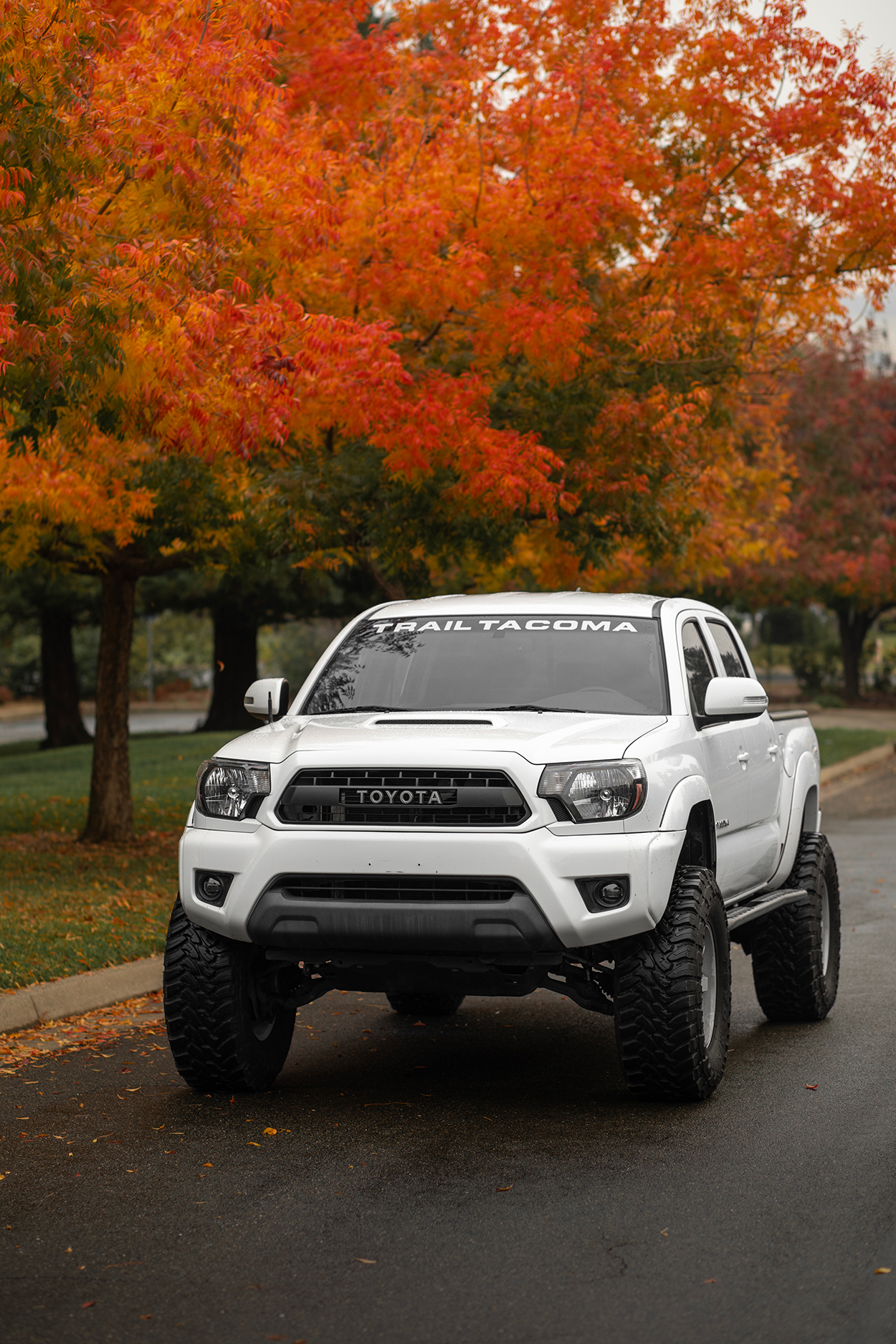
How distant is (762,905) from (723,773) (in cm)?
73

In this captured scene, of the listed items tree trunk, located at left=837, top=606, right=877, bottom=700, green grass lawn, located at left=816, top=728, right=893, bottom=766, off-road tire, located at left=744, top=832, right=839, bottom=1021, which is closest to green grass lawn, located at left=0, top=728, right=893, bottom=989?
green grass lawn, located at left=816, top=728, right=893, bottom=766

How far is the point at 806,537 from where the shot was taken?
129 ft

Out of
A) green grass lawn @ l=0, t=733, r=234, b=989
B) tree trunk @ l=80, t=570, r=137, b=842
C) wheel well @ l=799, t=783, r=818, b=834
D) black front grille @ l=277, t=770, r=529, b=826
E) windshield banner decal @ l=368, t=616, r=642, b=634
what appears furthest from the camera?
tree trunk @ l=80, t=570, r=137, b=842

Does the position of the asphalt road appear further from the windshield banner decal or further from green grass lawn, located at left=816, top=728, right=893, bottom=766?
green grass lawn, located at left=816, top=728, right=893, bottom=766

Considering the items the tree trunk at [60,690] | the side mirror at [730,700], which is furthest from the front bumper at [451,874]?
the tree trunk at [60,690]

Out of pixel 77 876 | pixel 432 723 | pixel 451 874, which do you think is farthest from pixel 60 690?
pixel 451 874

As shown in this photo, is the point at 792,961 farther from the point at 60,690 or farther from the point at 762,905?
the point at 60,690

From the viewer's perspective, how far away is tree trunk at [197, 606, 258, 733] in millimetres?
30422

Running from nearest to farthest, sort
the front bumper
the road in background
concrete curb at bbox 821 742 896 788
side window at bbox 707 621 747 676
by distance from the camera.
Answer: the front bumper
side window at bbox 707 621 747 676
concrete curb at bbox 821 742 896 788
the road in background

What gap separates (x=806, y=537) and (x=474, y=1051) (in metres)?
33.2

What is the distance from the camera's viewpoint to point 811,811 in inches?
354

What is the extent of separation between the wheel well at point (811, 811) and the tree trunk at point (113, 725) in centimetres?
767

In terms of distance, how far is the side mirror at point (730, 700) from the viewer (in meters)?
6.90

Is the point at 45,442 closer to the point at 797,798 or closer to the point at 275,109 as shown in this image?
the point at 275,109
